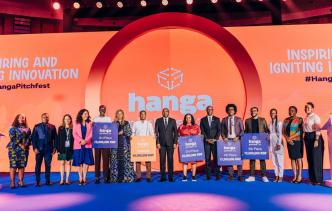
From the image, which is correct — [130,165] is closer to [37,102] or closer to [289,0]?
[37,102]

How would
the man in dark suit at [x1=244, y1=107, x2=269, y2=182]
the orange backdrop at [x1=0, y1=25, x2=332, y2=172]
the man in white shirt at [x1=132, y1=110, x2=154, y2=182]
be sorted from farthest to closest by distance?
the orange backdrop at [x1=0, y1=25, x2=332, y2=172]
the man in white shirt at [x1=132, y1=110, x2=154, y2=182]
the man in dark suit at [x1=244, y1=107, x2=269, y2=182]

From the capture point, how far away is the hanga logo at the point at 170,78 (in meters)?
8.28

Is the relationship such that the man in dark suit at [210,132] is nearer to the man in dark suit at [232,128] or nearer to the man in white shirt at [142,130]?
the man in dark suit at [232,128]

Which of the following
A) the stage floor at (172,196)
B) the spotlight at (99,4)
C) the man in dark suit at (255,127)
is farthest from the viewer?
the spotlight at (99,4)

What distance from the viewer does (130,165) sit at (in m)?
6.51

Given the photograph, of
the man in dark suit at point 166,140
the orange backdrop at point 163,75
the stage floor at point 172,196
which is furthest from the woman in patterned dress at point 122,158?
the orange backdrop at point 163,75

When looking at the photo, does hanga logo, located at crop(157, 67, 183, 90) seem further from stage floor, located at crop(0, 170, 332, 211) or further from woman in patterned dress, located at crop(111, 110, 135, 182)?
stage floor, located at crop(0, 170, 332, 211)

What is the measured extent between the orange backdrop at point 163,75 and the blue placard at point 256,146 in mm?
1814

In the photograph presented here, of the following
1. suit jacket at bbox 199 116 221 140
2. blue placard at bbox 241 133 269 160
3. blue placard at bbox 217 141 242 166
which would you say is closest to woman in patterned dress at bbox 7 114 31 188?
suit jacket at bbox 199 116 221 140

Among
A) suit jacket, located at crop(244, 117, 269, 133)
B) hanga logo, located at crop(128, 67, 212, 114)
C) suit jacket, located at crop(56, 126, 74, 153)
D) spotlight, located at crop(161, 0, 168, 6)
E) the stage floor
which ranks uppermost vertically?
spotlight, located at crop(161, 0, 168, 6)

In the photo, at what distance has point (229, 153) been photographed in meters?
6.38

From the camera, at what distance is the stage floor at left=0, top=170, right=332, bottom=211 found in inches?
167

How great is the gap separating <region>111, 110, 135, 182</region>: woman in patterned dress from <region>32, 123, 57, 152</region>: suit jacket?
3.95ft

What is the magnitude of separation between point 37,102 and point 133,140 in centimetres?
342
